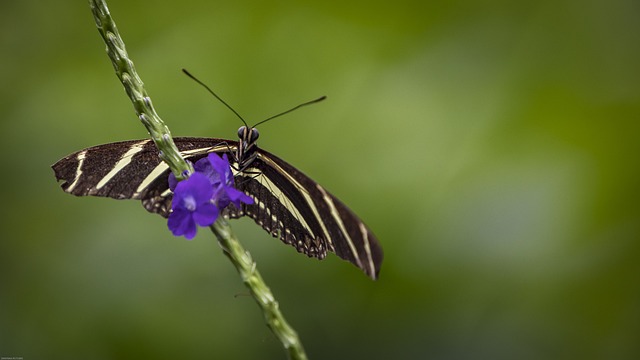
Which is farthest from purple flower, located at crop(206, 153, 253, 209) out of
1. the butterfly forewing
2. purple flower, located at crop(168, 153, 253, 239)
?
the butterfly forewing

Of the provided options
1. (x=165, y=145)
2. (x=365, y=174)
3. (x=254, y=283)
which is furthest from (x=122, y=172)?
(x=365, y=174)

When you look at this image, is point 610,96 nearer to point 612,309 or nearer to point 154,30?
point 612,309

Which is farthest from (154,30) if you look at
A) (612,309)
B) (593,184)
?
(612,309)

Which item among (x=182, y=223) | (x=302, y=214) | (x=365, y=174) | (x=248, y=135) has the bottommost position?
(x=365, y=174)

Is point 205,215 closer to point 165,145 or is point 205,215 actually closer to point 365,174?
point 165,145

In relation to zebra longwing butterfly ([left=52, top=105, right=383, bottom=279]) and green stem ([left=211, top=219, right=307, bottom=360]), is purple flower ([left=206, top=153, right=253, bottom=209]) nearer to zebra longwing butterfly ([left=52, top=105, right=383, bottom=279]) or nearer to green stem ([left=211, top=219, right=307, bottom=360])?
green stem ([left=211, top=219, right=307, bottom=360])

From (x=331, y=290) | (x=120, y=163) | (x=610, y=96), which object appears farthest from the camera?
(x=610, y=96)
